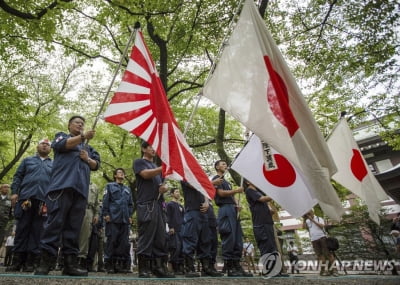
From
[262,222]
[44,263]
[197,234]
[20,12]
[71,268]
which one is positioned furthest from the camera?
[20,12]

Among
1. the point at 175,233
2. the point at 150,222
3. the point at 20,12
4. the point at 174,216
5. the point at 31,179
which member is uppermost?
the point at 20,12

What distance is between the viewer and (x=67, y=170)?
3.46 meters

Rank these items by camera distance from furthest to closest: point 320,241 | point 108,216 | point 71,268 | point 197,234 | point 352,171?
point 320,241 < point 108,216 < point 352,171 < point 197,234 < point 71,268

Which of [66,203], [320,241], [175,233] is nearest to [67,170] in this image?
[66,203]

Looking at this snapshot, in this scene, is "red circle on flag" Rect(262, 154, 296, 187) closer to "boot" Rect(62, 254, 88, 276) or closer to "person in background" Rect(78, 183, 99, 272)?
"boot" Rect(62, 254, 88, 276)

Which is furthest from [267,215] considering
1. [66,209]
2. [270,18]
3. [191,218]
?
[270,18]

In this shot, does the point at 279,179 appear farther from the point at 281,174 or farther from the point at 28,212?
the point at 28,212

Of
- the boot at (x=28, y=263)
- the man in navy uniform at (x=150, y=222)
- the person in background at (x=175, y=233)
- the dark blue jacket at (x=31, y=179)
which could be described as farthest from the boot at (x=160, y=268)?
the person in background at (x=175, y=233)

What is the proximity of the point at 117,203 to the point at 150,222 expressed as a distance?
8.98 ft

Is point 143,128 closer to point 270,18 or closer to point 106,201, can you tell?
point 106,201

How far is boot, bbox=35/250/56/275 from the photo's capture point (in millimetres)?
3103

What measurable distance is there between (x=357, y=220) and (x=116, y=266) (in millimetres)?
10750

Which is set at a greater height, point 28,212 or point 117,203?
point 117,203

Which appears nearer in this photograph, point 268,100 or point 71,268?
point 268,100
